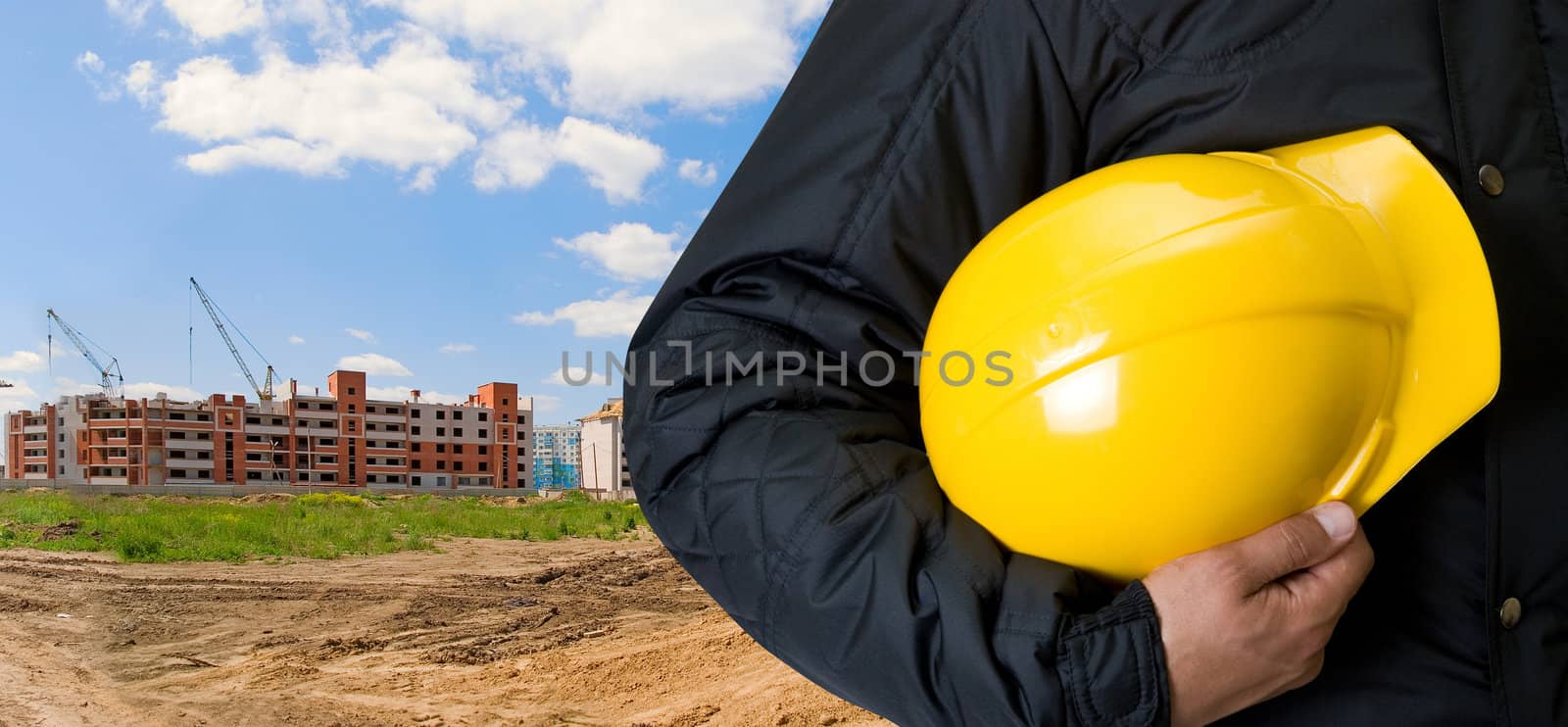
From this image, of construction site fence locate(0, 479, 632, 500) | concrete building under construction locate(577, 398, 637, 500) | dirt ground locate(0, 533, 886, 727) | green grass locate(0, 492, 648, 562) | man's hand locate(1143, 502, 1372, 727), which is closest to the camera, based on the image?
man's hand locate(1143, 502, 1372, 727)

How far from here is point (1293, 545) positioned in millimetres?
720

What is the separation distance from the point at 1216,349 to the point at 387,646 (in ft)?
A: 39.1

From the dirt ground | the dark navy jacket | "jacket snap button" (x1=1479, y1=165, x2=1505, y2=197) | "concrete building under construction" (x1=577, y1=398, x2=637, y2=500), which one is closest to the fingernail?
the dark navy jacket

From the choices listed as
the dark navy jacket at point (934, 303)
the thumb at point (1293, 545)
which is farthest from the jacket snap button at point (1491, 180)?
the thumb at point (1293, 545)

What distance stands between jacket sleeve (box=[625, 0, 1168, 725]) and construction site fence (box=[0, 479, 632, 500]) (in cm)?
2493

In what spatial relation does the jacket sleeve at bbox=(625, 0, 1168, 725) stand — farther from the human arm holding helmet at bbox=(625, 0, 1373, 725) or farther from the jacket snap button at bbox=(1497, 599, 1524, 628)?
the jacket snap button at bbox=(1497, 599, 1524, 628)

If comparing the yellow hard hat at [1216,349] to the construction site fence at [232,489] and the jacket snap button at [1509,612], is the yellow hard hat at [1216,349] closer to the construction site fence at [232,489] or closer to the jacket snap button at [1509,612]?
the jacket snap button at [1509,612]

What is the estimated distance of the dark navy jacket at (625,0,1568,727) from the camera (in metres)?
0.78

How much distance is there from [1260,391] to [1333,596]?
166mm

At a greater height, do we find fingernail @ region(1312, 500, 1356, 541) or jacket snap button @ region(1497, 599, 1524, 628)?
fingernail @ region(1312, 500, 1356, 541)

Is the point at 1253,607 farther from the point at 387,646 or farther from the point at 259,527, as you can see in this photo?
the point at 259,527

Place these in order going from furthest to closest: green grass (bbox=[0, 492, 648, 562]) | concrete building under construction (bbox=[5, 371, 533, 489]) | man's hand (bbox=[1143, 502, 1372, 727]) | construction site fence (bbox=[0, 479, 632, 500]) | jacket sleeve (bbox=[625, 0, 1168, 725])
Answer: concrete building under construction (bbox=[5, 371, 533, 489]) → construction site fence (bbox=[0, 479, 632, 500]) → green grass (bbox=[0, 492, 648, 562]) → jacket sleeve (bbox=[625, 0, 1168, 725]) → man's hand (bbox=[1143, 502, 1372, 727])

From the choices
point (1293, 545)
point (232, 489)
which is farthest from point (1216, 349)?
point (232, 489)

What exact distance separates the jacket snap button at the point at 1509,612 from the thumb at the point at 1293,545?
20cm
